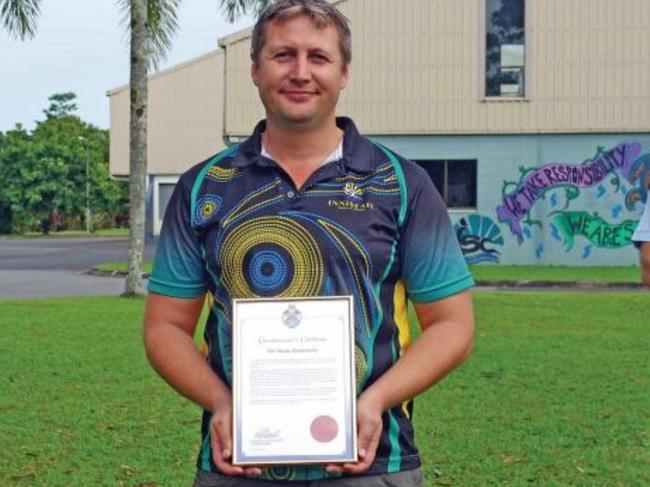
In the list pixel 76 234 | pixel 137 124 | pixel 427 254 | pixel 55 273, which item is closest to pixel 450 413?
pixel 427 254

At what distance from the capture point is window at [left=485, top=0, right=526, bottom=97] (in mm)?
→ 30125

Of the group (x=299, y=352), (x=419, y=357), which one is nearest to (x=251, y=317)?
(x=299, y=352)

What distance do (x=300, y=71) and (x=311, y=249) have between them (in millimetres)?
387

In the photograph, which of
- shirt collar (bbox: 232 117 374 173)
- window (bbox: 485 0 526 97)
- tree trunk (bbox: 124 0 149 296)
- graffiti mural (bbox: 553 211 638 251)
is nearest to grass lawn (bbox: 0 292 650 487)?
shirt collar (bbox: 232 117 374 173)

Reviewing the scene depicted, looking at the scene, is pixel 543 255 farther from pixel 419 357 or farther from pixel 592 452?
pixel 419 357

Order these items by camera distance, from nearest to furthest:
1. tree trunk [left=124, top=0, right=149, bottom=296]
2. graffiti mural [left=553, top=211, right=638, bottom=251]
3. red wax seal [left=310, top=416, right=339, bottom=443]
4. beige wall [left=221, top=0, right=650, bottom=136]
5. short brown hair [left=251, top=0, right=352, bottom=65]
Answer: red wax seal [left=310, top=416, right=339, bottom=443], short brown hair [left=251, top=0, right=352, bottom=65], tree trunk [left=124, top=0, right=149, bottom=296], beige wall [left=221, top=0, right=650, bottom=136], graffiti mural [left=553, top=211, right=638, bottom=251]

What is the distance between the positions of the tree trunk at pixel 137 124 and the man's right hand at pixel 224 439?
1714 cm

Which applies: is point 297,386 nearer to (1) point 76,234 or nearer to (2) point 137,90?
(2) point 137,90

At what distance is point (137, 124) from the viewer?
779 inches

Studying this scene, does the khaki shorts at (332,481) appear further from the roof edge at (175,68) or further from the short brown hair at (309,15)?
the roof edge at (175,68)

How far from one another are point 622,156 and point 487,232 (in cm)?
346

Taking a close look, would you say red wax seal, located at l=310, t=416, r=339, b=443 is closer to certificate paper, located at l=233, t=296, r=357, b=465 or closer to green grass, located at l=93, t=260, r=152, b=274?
certificate paper, located at l=233, t=296, r=357, b=465

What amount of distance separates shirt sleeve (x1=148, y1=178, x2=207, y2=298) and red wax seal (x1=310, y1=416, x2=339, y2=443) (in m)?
0.47

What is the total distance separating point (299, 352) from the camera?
2.67m
